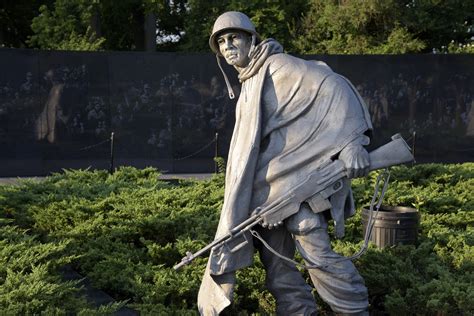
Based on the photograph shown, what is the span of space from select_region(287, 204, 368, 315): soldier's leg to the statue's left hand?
1.06ft

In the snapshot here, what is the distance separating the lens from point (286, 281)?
11.6ft

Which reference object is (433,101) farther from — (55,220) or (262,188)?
(262,188)

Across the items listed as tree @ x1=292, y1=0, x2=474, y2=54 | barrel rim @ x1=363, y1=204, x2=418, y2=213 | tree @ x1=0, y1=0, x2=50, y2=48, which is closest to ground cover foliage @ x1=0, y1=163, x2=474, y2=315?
barrel rim @ x1=363, y1=204, x2=418, y2=213

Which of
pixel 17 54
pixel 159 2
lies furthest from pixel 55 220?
pixel 159 2

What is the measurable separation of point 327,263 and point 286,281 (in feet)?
1.20

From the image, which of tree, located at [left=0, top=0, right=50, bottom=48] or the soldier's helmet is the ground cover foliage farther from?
tree, located at [left=0, top=0, right=50, bottom=48]

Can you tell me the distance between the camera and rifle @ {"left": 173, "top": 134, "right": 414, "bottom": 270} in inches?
127

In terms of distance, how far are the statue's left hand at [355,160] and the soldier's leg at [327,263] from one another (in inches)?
12.7

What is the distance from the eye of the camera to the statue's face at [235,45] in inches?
132

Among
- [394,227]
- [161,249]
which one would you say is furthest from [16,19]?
[394,227]

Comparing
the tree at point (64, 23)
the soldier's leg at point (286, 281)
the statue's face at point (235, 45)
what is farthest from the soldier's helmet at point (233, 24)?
the tree at point (64, 23)

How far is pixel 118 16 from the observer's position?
24.8 meters

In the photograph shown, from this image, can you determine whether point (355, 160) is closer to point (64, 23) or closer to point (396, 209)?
point (396, 209)

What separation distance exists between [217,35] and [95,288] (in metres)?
2.87
